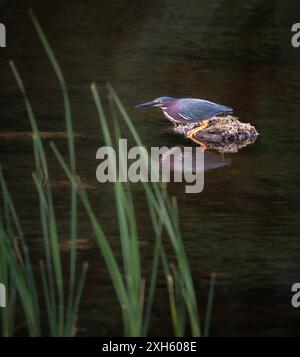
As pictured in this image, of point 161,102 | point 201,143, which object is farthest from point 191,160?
point 161,102

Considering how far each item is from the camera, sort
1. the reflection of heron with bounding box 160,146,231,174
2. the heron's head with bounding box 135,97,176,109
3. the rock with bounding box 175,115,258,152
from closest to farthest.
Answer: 1. the reflection of heron with bounding box 160,146,231,174
2. the rock with bounding box 175,115,258,152
3. the heron's head with bounding box 135,97,176,109

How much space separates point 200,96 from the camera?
3783 millimetres

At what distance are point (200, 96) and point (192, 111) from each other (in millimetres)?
262

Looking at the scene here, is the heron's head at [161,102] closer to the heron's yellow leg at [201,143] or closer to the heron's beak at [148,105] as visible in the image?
the heron's beak at [148,105]

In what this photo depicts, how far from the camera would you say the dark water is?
2.58m

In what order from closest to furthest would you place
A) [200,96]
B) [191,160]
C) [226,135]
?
1. [191,160]
2. [226,135]
3. [200,96]

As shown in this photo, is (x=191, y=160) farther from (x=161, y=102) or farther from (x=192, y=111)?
(x=161, y=102)

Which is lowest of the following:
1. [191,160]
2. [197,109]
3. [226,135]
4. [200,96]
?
[191,160]

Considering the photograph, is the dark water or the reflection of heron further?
the reflection of heron

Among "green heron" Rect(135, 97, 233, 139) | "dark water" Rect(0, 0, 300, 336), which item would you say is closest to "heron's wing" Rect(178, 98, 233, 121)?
"green heron" Rect(135, 97, 233, 139)

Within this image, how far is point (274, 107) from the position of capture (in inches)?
149

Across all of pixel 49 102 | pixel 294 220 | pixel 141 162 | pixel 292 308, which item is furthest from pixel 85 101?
pixel 292 308

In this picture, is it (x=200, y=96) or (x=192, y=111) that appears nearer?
(x=192, y=111)

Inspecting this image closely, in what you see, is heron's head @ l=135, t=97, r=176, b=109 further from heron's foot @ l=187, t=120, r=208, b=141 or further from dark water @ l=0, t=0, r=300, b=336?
heron's foot @ l=187, t=120, r=208, b=141
